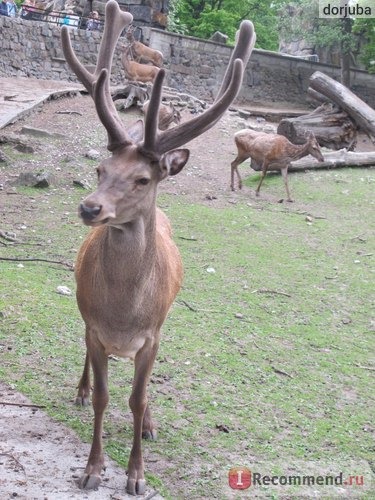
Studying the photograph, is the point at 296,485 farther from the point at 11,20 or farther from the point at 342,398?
the point at 11,20

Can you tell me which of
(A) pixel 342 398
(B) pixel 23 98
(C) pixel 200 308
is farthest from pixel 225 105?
(B) pixel 23 98

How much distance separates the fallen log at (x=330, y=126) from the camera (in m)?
14.6

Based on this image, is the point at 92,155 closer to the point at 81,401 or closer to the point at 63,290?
the point at 63,290

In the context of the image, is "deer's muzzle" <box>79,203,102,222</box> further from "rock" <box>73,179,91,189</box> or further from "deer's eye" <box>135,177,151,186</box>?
"rock" <box>73,179,91,189</box>

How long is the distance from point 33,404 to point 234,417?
47.6 inches

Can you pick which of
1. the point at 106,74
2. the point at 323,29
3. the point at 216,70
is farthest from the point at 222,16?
the point at 106,74

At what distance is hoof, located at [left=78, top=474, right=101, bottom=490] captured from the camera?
3.60 metres

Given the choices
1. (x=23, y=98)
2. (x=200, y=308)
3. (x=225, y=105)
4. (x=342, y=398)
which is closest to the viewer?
(x=225, y=105)

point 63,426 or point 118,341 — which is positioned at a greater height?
point 118,341

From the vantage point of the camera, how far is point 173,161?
11.5 feet

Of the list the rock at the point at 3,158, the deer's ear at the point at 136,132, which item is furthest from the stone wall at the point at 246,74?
the deer's ear at the point at 136,132

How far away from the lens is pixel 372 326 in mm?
6695

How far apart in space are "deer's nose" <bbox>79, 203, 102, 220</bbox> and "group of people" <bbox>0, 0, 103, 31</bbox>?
2158 cm

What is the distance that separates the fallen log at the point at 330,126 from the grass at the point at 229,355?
18.3 ft
